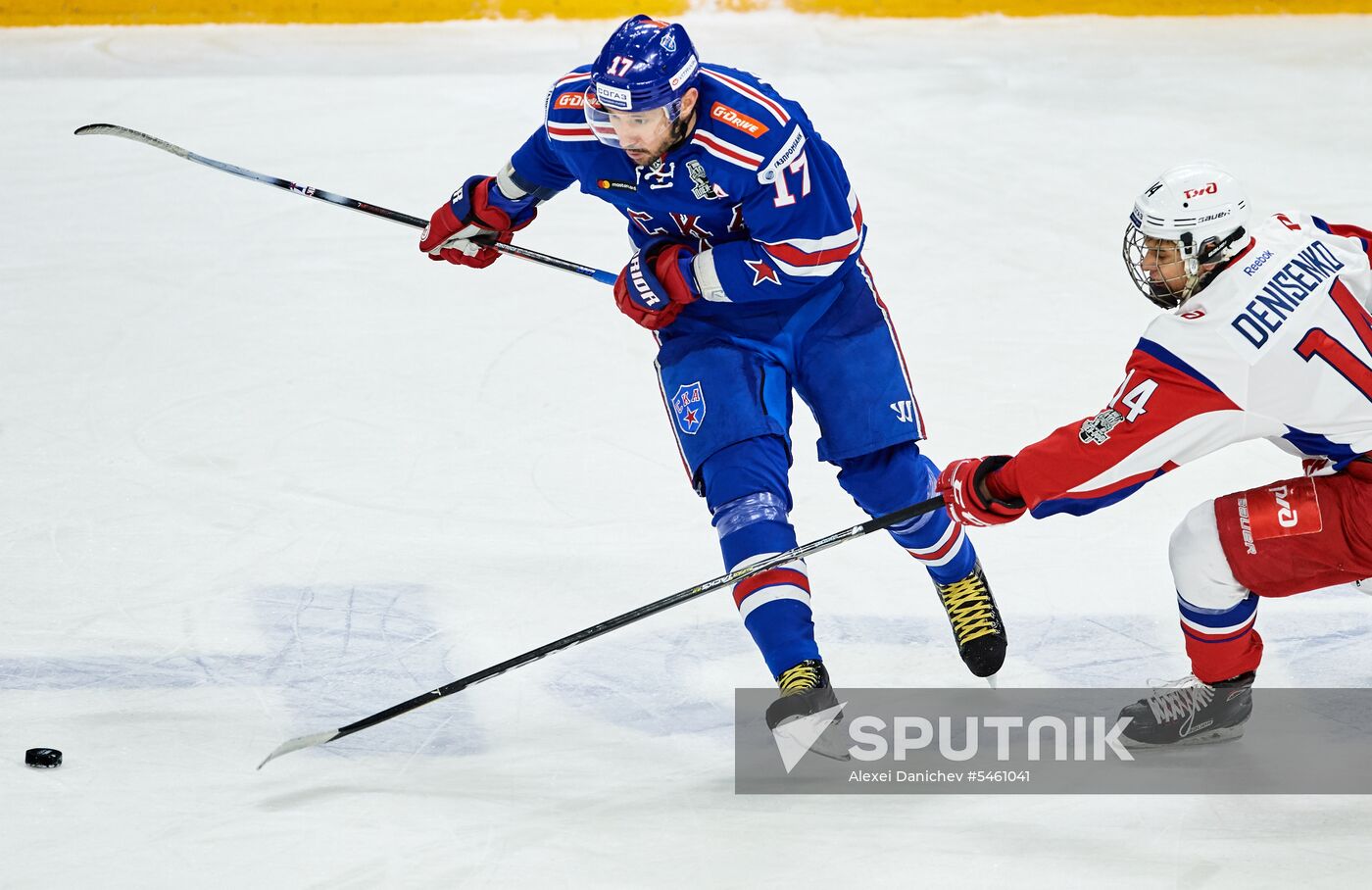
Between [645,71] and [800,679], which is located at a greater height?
[645,71]

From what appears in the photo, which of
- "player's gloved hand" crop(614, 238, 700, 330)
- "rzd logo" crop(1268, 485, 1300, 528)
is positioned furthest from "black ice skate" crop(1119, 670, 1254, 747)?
"player's gloved hand" crop(614, 238, 700, 330)

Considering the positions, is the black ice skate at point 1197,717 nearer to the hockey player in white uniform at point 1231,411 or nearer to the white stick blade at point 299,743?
the hockey player in white uniform at point 1231,411

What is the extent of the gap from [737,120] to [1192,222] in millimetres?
833

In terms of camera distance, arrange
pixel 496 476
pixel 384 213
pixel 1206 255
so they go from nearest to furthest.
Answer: pixel 1206 255 < pixel 384 213 < pixel 496 476

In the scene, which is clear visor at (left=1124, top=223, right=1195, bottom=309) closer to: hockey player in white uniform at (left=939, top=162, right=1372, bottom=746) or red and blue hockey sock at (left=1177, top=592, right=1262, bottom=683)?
hockey player in white uniform at (left=939, top=162, right=1372, bottom=746)

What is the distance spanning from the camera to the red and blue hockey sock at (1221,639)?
302 centimetres

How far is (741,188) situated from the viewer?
305 centimetres

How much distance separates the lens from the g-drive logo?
120 inches

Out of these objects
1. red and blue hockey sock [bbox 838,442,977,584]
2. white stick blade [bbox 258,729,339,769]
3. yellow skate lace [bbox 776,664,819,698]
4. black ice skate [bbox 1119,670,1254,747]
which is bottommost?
white stick blade [bbox 258,729,339,769]

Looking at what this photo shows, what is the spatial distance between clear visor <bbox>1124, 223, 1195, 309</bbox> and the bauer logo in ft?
2.27

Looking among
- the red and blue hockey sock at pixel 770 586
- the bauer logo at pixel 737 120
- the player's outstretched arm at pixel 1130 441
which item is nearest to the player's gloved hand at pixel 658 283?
the bauer logo at pixel 737 120

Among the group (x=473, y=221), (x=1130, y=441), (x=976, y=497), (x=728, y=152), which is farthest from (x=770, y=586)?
(x=473, y=221)

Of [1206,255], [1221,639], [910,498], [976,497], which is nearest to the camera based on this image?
[1206,255]

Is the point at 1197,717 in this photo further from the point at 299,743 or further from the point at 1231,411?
the point at 299,743
